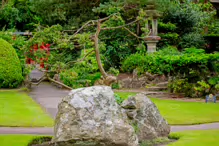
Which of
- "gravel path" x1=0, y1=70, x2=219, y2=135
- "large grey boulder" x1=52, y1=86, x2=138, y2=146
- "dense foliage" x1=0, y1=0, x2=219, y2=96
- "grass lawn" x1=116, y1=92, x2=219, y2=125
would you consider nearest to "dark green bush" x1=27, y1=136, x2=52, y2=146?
"gravel path" x1=0, y1=70, x2=219, y2=135

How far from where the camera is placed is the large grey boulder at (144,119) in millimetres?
11602

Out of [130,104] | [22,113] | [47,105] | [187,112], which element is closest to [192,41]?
[187,112]

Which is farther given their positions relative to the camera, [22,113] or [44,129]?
[22,113]

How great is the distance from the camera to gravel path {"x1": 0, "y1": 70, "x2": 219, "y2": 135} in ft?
42.0

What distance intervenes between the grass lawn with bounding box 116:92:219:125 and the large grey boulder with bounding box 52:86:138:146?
172 inches

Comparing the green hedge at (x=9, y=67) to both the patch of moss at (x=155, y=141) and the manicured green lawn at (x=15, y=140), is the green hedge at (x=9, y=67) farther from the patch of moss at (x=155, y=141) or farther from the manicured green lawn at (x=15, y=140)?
the patch of moss at (x=155, y=141)

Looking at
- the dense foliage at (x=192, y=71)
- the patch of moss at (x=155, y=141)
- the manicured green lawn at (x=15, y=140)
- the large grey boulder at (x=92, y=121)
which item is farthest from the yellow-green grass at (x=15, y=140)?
the dense foliage at (x=192, y=71)

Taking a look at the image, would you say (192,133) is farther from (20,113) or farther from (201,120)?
(20,113)

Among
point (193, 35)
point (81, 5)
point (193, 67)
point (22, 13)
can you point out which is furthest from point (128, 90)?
point (22, 13)

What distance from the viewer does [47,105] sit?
1800 centimetres

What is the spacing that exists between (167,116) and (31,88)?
10.9 meters

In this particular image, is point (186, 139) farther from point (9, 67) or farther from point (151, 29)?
point (151, 29)

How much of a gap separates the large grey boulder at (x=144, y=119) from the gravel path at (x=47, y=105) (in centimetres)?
139

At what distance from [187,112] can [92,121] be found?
699 centimetres
